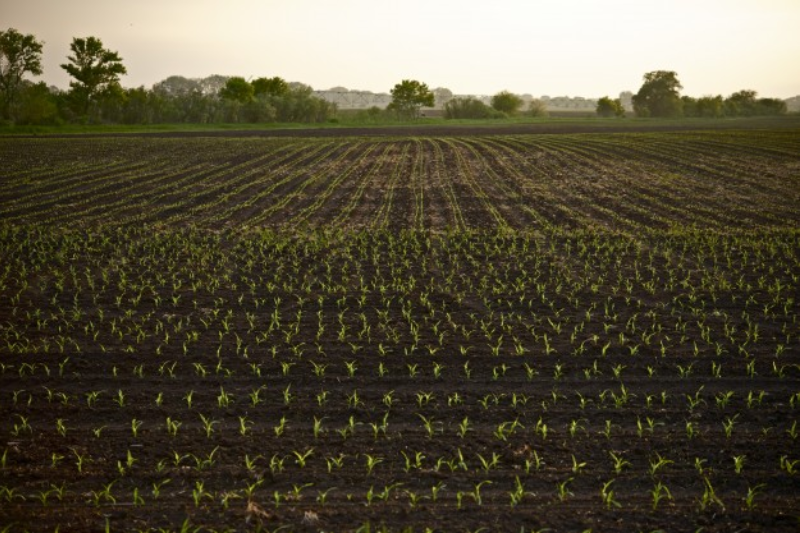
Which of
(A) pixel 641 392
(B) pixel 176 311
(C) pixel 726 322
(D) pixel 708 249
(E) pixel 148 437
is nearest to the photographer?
(E) pixel 148 437

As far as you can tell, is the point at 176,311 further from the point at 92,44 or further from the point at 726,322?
the point at 92,44

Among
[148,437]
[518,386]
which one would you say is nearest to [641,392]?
[518,386]

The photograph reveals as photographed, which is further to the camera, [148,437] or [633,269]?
[633,269]

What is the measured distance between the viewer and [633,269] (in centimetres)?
1298

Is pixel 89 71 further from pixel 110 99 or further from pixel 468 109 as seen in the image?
pixel 468 109

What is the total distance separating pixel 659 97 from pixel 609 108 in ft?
22.6

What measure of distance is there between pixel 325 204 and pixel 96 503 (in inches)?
613

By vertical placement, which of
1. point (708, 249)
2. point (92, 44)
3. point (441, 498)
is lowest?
point (441, 498)

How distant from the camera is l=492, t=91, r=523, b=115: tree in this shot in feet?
294

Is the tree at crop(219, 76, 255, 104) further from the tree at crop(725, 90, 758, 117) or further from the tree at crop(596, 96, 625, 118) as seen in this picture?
the tree at crop(725, 90, 758, 117)

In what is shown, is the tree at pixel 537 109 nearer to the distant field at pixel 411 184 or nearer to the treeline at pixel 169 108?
the treeline at pixel 169 108

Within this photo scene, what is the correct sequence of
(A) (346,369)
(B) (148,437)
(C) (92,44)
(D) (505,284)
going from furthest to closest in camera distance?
(C) (92,44), (D) (505,284), (A) (346,369), (B) (148,437)

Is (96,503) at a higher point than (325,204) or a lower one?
lower

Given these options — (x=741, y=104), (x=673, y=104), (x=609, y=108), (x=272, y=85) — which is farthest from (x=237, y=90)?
(x=741, y=104)
